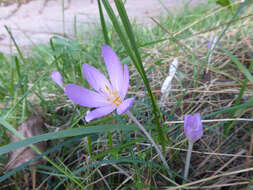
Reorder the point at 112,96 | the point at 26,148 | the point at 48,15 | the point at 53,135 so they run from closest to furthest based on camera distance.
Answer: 1. the point at 53,135
2. the point at 112,96
3. the point at 26,148
4. the point at 48,15

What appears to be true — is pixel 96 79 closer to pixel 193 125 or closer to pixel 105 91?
pixel 105 91

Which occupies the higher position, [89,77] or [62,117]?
[89,77]

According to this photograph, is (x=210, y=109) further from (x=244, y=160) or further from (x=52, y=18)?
(x=52, y=18)

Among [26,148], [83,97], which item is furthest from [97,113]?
[26,148]

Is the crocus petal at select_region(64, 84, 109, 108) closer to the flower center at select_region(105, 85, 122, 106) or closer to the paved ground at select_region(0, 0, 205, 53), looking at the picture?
the flower center at select_region(105, 85, 122, 106)

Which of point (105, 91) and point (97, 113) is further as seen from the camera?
point (105, 91)

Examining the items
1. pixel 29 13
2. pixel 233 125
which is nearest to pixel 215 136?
pixel 233 125
